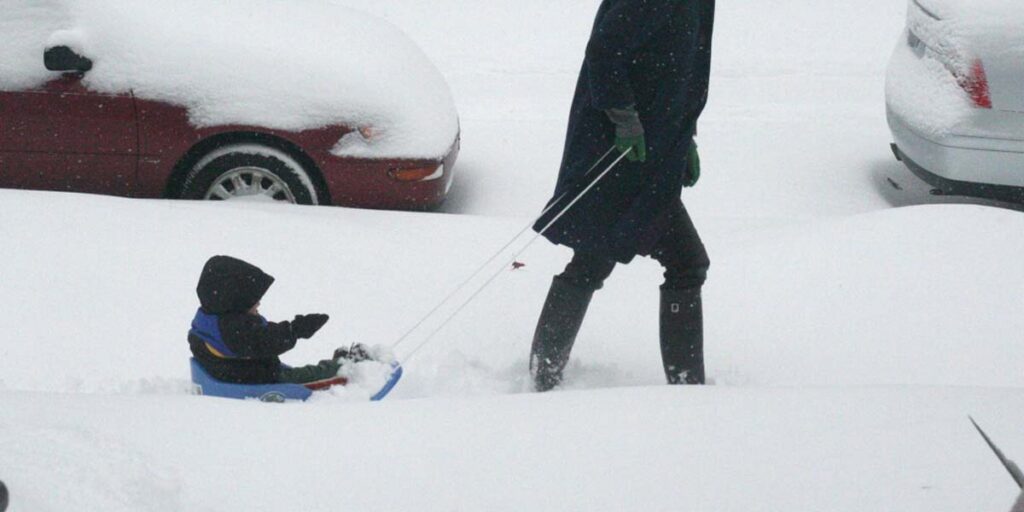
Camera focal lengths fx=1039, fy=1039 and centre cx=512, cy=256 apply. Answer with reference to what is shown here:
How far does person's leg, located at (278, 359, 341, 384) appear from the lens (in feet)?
9.95

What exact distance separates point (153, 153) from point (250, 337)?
2.37 metres

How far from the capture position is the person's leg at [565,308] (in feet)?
10.7

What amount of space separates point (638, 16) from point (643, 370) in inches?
50.5

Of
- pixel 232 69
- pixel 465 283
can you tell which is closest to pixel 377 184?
pixel 232 69

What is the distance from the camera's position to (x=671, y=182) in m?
3.14

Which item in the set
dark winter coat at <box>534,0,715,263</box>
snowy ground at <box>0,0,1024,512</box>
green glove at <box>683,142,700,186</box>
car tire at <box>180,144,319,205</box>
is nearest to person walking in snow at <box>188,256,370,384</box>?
snowy ground at <box>0,0,1024,512</box>

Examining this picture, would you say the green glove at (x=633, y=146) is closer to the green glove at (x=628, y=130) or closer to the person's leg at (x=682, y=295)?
the green glove at (x=628, y=130)

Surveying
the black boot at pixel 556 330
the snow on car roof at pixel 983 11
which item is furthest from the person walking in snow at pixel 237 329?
the snow on car roof at pixel 983 11

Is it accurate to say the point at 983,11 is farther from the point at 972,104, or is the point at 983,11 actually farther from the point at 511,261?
the point at 511,261

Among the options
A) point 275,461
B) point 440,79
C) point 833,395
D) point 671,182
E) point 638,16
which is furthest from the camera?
point 440,79

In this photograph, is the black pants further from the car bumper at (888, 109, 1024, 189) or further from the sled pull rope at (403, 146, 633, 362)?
the car bumper at (888, 109, 1024, 189)

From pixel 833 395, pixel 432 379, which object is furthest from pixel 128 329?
pixel 833 395

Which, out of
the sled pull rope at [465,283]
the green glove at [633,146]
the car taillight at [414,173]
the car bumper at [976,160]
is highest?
the green glove at [633,146]

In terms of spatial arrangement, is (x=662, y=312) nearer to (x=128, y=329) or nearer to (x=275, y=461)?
(x=275, y=461)
